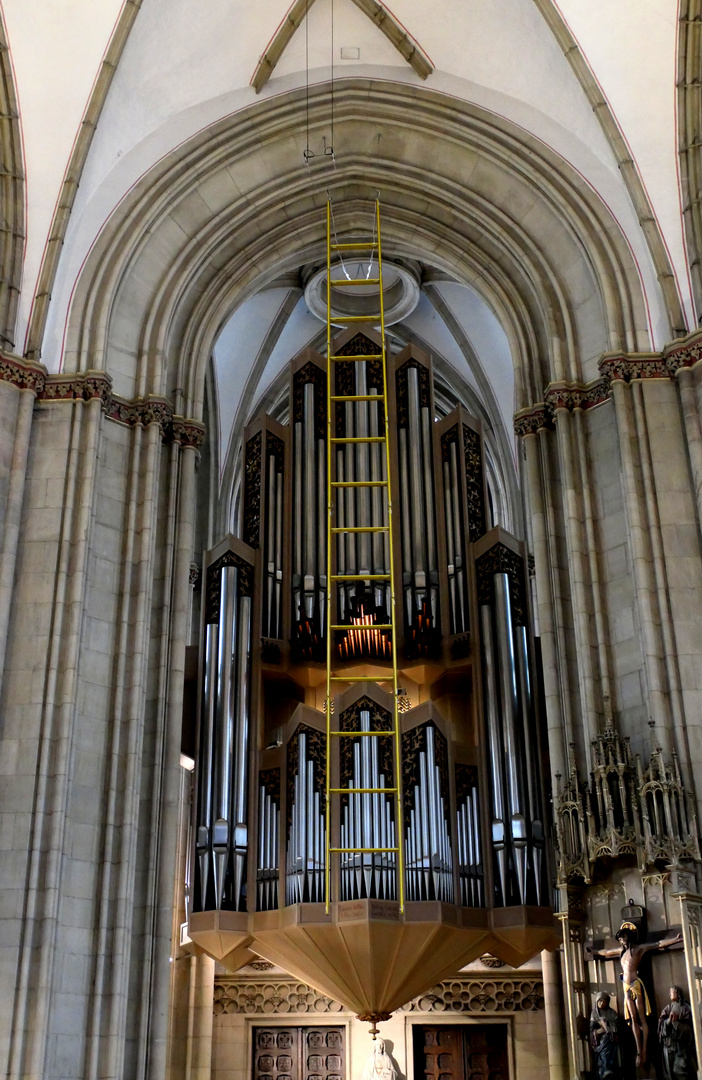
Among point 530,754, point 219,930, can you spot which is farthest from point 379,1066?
point 530,754

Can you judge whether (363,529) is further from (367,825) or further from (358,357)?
(367,825)

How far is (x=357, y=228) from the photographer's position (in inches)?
577

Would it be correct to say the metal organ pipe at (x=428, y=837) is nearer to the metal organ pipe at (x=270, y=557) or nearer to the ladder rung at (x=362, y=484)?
the metal organ pipe at (x=270, y=557)

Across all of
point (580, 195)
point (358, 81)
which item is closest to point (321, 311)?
point (358, 81)

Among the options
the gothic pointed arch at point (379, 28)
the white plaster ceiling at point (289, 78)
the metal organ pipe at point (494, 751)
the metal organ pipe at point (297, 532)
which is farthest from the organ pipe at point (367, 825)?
the gothic pointed arch at point (379, 28)

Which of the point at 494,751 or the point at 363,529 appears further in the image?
the point at 363,529

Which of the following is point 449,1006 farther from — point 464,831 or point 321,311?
point 321,311

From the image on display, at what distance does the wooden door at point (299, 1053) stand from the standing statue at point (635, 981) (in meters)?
5.09

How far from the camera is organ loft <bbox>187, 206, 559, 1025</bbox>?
11266 mm

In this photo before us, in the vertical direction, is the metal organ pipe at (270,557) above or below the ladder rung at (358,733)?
above

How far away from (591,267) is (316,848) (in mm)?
6638

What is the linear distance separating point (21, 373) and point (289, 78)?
4.71m

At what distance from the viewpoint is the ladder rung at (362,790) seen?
37.0 feet

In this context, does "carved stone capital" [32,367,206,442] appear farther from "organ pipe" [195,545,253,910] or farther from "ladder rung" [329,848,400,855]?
"ladder rung" [329,848,400,855]
